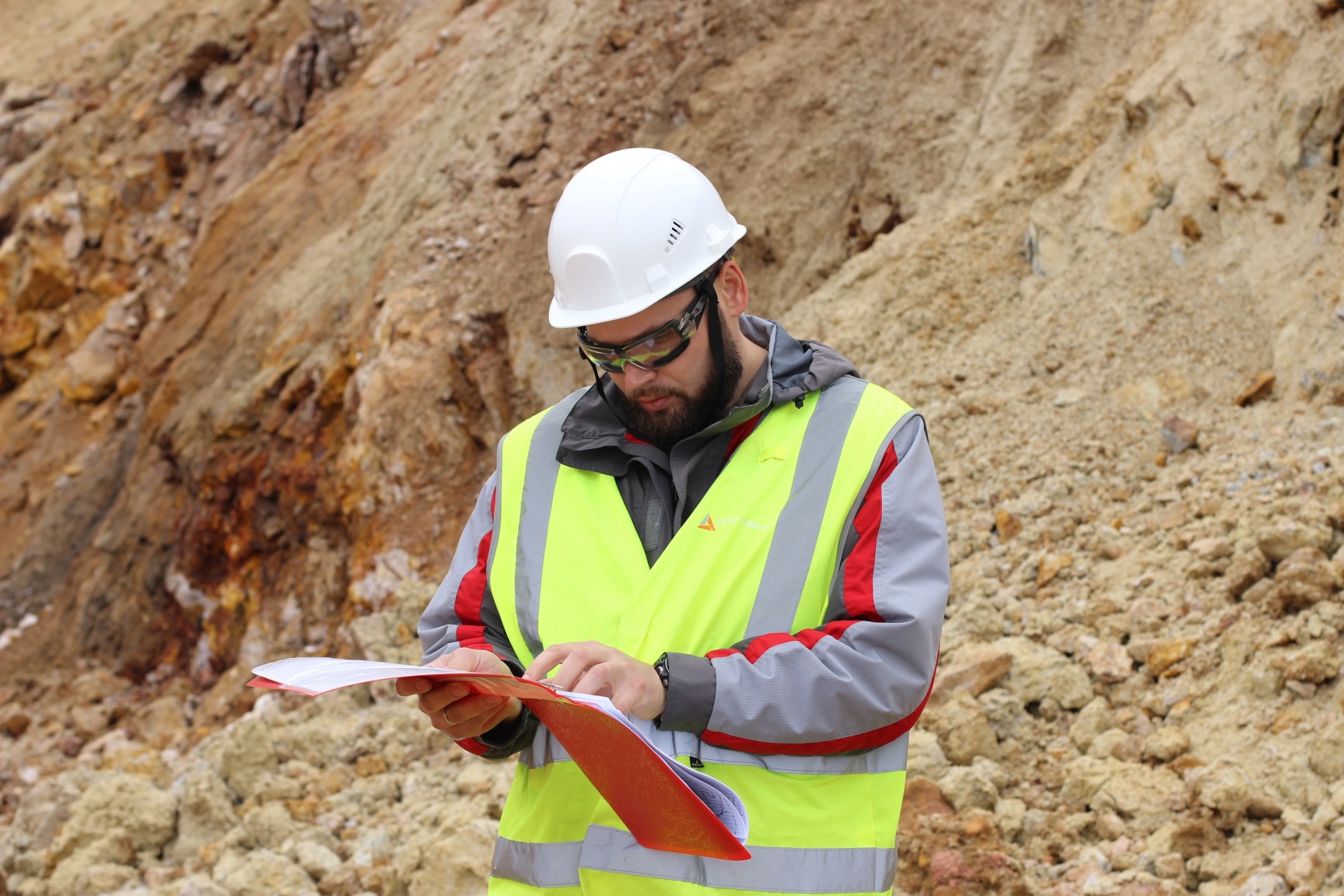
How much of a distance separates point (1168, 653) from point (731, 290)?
2.46m

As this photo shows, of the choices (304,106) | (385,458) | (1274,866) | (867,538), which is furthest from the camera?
(304,106)

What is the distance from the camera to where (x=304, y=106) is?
13.9 m

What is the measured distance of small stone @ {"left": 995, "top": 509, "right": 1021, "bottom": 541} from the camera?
520 cm

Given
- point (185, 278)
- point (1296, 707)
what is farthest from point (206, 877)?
point (185, 278)

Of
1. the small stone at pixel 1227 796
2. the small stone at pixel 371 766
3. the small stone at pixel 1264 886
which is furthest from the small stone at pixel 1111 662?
the small stone at pixel 371 766

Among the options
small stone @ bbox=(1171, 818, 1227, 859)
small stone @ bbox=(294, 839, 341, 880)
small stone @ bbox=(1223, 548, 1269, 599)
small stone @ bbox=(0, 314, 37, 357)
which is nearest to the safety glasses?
small stone @ bbox=(1171, 818, 1227, 859)

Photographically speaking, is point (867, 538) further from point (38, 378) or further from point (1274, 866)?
point (38, 378)

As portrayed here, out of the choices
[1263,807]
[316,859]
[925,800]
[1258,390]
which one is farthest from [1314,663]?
[316,859]

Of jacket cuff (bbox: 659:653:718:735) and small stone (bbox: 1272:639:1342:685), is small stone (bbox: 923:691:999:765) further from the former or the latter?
jacket cuff (bbox: 659:653:718:735)

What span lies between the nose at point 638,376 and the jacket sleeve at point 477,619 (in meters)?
0.37

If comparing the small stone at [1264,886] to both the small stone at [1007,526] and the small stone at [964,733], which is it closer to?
the small stone at [964,733]

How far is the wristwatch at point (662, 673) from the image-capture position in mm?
1842

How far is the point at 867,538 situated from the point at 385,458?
22.2ft

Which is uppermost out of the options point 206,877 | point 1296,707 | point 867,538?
point 867,538
